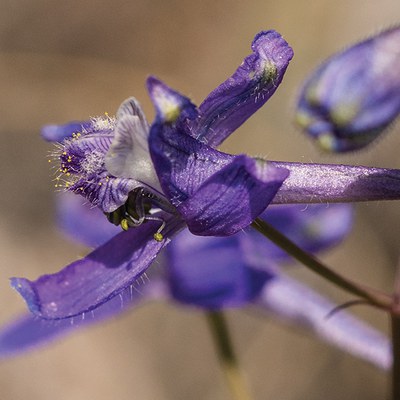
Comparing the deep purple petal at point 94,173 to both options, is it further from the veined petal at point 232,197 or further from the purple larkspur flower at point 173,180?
the veined petal at point 232,197

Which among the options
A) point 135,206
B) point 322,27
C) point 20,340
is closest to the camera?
point 135,206

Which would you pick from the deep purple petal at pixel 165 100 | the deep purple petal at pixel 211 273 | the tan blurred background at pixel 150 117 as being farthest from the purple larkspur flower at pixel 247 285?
the tan blurred background at pixel 150 117

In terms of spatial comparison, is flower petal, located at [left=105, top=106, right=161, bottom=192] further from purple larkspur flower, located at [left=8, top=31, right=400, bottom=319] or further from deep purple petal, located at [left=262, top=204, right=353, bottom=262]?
deep purple petal, located at [left=262, top=204, right=353, bottom=262]

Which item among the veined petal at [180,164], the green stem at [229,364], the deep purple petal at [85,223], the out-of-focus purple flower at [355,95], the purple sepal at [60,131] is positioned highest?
the deep purple petal at [85,223]

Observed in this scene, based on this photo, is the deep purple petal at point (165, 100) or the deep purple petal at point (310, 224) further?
the deep purple petal at point (310, 224)

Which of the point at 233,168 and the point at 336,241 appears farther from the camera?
the point at 336,241

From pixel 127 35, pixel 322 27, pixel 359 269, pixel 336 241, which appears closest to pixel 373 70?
pixel 336 241

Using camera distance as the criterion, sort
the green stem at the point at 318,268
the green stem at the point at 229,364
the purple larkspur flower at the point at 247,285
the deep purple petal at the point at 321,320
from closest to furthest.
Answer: the green stem at the point at 318,268 < the green stem at the point at 229,364 < the deep purple petal at the point at 321,320 < the purple larkspur flower at the point at 247,285

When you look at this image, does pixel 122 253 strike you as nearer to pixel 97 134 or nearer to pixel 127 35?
pixel 97 134
